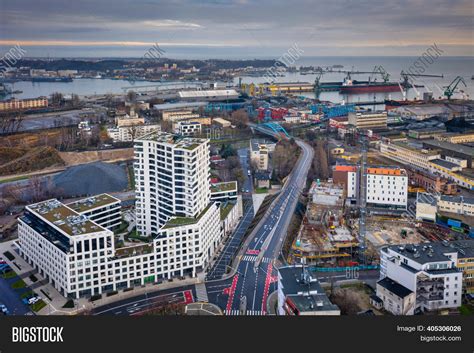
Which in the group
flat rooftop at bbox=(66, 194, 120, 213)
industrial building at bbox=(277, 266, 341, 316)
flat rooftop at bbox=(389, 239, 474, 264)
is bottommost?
industrial building at bbox=(277, 266, 341, 316)

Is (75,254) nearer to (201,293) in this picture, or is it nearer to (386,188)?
(201,293)

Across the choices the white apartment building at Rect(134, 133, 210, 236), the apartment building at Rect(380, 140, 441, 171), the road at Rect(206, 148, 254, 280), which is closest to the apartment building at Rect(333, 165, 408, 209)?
the road at Rect(206, 148, 254, 280)

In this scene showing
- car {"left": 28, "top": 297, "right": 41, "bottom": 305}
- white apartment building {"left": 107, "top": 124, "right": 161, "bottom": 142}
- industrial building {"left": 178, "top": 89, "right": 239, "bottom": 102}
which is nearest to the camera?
car {"left": 28, "top": 297, "right": 41, "bottom": 305}

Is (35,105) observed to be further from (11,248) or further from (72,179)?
(11,248)

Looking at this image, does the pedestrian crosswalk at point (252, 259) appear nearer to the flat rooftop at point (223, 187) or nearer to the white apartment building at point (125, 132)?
the flat rooftop at point (223, 187)

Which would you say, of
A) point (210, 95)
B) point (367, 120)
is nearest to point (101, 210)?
point (367, 120)

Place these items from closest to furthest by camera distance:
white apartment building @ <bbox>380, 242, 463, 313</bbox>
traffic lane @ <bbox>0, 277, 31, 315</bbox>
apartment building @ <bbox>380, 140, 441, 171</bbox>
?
white apartment building @ <bbox>380, 242, 463, 313</bbox>, traffic lane @ <bbox>0, 277, 31, 315</bbox>, apartment building @ <bbox>380, 140, 441, 171</bbox>

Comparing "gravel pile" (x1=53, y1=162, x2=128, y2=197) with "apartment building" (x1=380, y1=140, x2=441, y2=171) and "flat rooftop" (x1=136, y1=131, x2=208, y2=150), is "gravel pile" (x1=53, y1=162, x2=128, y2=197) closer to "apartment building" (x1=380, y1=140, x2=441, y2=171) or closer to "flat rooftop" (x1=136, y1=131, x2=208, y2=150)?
"flat rooftop" (x1=136, y1=131, x2=208, y2=150)

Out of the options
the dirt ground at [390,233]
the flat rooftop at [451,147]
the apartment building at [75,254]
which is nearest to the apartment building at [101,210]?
the apartment building at [75,254]
